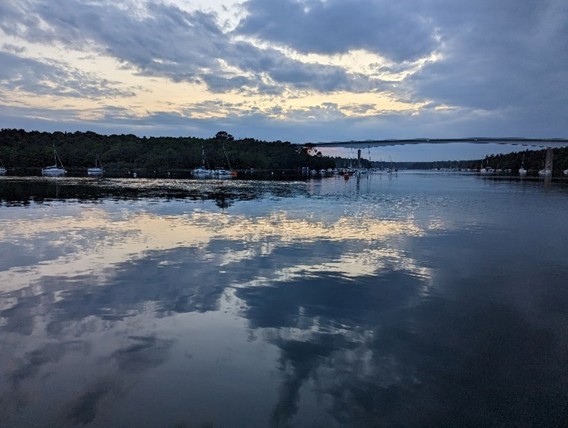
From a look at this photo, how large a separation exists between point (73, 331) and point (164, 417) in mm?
4590

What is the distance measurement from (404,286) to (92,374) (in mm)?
9882

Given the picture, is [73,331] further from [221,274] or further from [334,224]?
[334,224]

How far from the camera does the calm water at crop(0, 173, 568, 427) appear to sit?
7.22 metres

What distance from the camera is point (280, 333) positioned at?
10.4 meters

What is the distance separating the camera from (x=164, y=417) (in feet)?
22.7

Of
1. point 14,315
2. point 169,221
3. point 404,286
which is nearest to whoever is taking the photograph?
point 14,315

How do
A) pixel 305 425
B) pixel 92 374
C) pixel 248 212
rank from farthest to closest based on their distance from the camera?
pixel 248 212 < pixel 92 374 < pixel 305 425

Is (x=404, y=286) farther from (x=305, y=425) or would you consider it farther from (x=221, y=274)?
(x=305, y=425)

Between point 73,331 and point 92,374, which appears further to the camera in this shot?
point 73,331

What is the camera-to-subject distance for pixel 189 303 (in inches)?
491

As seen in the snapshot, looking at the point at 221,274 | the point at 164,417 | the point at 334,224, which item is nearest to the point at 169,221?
the point at 334,224

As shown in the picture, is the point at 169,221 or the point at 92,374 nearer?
the point at 92,374

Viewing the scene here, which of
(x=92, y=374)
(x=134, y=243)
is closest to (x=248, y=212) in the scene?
(x=134, y=243)

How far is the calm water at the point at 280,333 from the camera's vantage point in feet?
23.7
